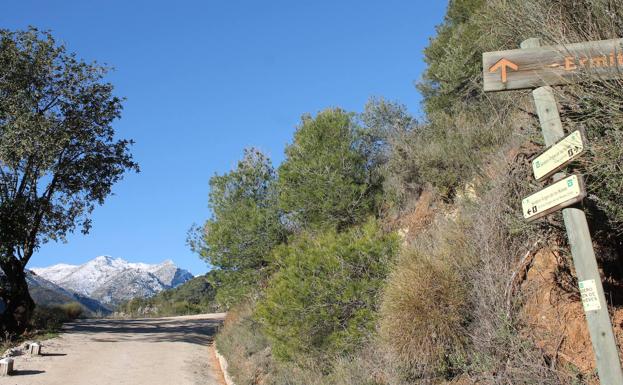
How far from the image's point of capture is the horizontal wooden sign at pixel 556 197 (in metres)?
3.55

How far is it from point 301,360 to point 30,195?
14528 millimetres

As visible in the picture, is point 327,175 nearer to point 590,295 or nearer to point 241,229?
point 241,229

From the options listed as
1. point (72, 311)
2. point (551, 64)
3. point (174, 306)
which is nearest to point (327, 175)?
point (551, 64)

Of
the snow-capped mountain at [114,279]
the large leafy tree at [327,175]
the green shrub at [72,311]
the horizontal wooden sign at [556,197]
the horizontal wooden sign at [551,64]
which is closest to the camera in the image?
the horizontal wooden sign at [556,197]

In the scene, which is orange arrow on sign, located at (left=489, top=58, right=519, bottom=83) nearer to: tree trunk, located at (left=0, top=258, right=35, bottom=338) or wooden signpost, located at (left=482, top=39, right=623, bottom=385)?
wooden signpost, located at (left=482, top=39, right=623, bottom=385)

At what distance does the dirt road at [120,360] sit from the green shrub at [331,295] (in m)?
4.71

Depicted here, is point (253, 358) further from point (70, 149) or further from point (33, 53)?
point (33, 53)

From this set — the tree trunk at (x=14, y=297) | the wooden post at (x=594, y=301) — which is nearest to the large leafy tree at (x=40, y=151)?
the tree trunk at (x=14, y=297)

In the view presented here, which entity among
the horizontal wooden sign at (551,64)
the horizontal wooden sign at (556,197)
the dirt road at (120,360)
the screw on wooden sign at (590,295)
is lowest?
the dirt road at (120,360)

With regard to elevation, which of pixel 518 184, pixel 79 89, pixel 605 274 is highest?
pixel 79 89

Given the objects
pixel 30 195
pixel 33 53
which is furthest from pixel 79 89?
pixel 30 195

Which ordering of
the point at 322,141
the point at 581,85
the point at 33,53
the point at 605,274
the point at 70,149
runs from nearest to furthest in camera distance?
the point at 581,85 < the point at 605,274 < the point at 322,141 < the point at 33,53 < the point at 70,149

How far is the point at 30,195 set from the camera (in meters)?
19.1

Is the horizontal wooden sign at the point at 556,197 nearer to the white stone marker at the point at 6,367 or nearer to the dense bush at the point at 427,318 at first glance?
the dense bush at the point at 427,318
